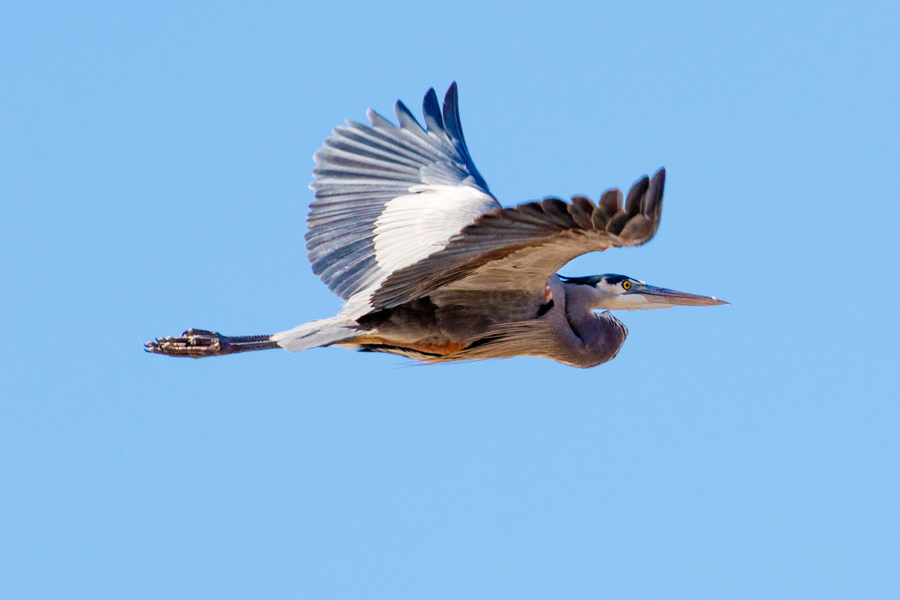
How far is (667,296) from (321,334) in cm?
197

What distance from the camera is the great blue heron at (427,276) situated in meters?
5.46

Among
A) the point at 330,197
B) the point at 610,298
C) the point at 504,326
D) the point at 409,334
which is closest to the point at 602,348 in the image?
the point at 610,298

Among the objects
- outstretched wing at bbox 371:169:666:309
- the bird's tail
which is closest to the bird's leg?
the bird's tail

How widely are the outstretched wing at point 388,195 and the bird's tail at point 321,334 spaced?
0.91ft

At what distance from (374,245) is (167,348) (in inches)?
51.2

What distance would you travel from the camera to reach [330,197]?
691cm

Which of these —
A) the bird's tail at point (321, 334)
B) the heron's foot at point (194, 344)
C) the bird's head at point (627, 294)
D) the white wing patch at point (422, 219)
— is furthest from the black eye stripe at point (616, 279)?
the heron's foot at point (194, 344)

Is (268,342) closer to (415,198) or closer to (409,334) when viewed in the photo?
(409,334)

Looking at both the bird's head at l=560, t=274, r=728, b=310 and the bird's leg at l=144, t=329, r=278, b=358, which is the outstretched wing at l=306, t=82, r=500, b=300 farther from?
the bird's head at l=560, t=274, r=728, b=310

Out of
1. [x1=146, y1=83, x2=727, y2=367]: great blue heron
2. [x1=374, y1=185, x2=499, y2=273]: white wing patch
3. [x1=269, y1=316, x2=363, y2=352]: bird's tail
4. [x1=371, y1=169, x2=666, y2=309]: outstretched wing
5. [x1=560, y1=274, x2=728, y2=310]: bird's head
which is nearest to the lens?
[x1=371, y1=169, x2=666, y2=309]: outstretched wing

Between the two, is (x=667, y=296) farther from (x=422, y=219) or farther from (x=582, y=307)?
(x=422, y=219)

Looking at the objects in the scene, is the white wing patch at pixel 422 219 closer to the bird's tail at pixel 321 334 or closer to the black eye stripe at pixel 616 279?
the bird's tail at pixel 321 334

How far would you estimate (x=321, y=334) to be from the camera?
593cm

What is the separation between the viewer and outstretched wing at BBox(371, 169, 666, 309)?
4.18 meters
